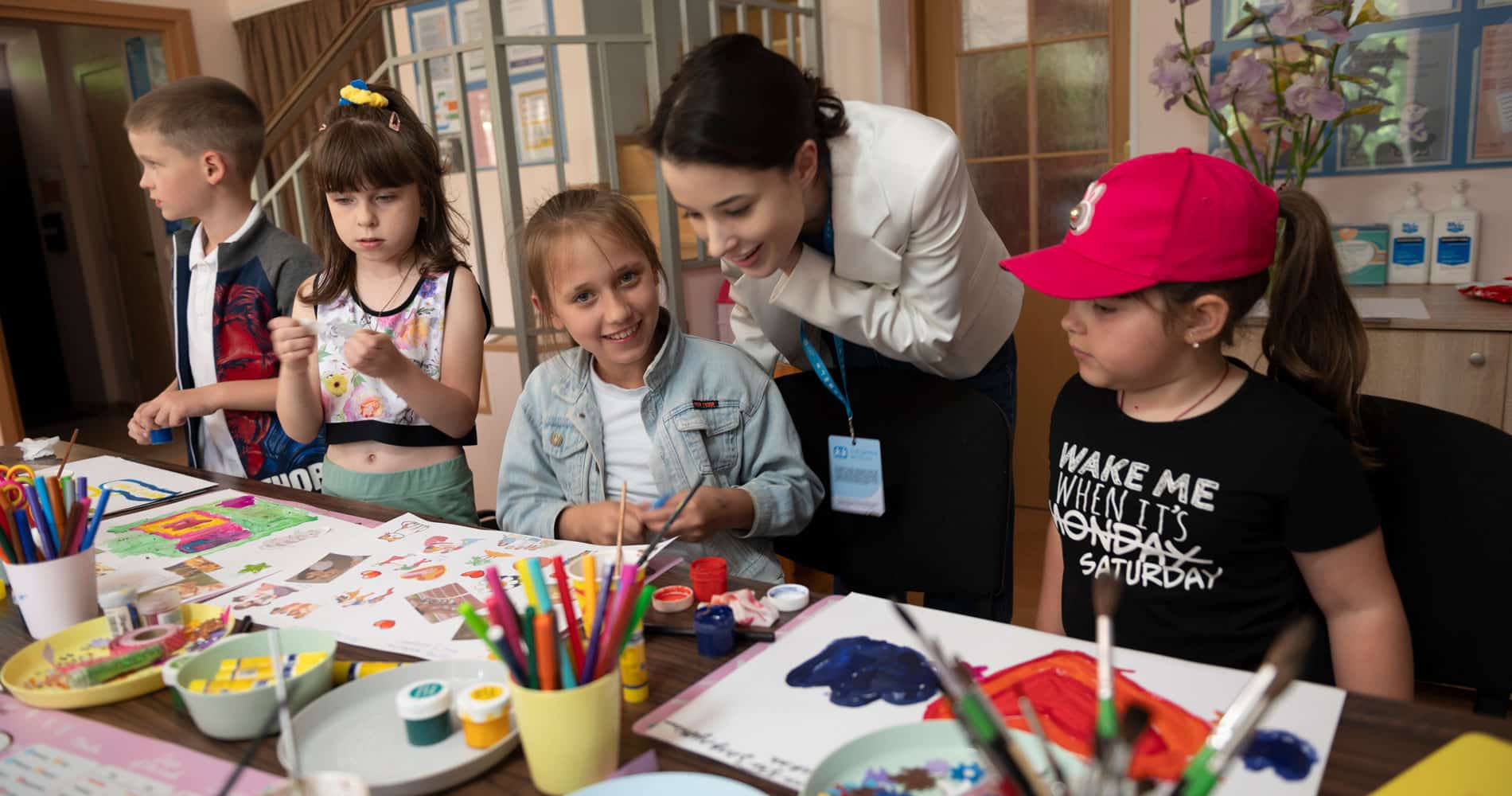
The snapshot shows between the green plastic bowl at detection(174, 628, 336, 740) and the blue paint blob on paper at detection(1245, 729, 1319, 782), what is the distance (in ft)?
2.17

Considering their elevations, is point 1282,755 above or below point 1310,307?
below

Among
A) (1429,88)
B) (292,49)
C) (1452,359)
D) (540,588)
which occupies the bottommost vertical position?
(1452,359)

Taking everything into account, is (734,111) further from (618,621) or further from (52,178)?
(52,178)

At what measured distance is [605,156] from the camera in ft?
9.84

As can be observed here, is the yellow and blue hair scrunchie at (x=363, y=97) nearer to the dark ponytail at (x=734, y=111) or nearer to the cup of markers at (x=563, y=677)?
the dark ponytail at (x=734, y=111)

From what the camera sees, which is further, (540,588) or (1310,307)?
(1310,307)

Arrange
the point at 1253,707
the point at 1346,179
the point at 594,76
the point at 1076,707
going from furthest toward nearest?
1. the point at 594,76
2. the point at 1346,179
3. the point at 1076,707
4. the point at 1253,707

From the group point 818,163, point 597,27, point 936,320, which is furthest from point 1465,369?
point 597,27

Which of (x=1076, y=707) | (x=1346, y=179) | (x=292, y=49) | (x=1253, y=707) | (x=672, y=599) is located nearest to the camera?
(x=1253, y=707)

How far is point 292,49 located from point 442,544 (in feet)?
16.5

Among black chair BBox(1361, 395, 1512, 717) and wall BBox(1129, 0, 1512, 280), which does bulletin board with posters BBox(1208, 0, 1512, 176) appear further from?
black chair BBox(1361, 395, 1512, 717)

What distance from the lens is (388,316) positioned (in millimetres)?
1645

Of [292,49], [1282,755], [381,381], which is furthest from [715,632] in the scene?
[292,49]

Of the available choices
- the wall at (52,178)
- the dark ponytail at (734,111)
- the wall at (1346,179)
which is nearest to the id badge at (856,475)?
the dark ponytail at (734,111)
